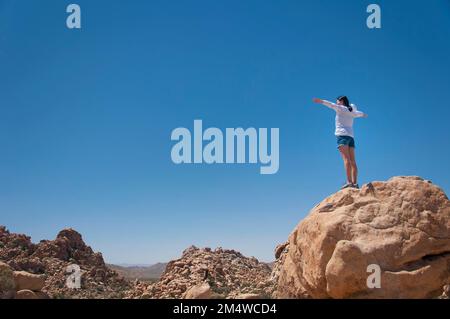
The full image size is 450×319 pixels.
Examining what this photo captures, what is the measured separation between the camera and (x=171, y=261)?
88.3ft

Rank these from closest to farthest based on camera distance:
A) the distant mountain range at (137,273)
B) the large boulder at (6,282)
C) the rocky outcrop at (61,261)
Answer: the large boulder at (6,282) → the rocky outcrop at (61,261) → the distant mountain range at (137,273)

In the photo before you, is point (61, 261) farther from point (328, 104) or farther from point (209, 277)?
point (328, 104)

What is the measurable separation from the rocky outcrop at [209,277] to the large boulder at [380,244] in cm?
473

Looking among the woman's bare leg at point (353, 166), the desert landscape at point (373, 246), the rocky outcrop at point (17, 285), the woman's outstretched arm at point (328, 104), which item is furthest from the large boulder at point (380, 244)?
the rocky outcrop at point (17, 285)

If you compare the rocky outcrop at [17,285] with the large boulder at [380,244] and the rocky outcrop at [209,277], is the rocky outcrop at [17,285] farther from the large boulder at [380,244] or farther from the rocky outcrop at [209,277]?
the large boulder at [380,244]

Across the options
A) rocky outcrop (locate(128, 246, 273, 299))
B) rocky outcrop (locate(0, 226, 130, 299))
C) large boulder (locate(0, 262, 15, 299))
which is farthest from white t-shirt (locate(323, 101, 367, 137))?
rocky outcrop (locate(0, 226, 130, 299))

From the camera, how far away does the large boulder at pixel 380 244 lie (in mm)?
11344

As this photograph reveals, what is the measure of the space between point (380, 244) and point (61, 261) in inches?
1245

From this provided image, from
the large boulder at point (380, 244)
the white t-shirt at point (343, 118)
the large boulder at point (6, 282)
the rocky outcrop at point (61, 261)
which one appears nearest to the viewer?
the large boulder at point (380, 244)

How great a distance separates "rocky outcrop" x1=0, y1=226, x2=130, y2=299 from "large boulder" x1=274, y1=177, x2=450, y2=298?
1995 centimetres

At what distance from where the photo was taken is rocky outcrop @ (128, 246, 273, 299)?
19625 millimetres

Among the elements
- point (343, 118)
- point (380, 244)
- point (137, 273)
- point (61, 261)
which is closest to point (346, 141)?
point (343, 118)

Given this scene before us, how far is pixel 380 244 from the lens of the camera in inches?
458
